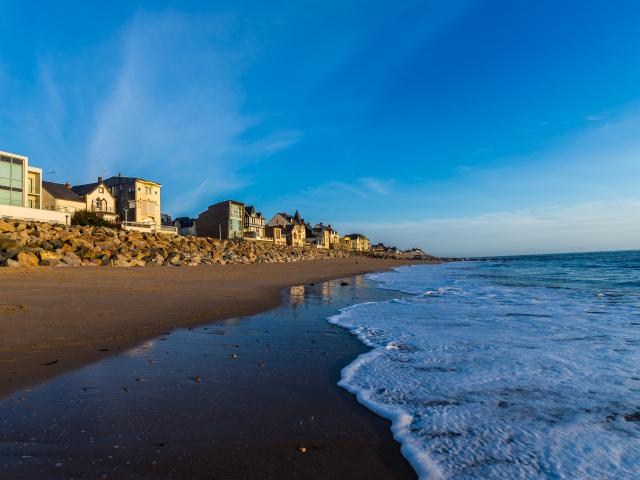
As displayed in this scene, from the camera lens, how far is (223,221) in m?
60.4

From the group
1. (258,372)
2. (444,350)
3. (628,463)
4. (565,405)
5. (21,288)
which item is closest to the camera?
(628,463)

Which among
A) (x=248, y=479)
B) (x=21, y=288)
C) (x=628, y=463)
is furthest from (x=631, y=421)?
(x=21, y=288)

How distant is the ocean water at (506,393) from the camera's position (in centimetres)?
285

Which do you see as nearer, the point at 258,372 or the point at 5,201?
the point at 258,372

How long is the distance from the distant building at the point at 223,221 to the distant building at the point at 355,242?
62.3 m

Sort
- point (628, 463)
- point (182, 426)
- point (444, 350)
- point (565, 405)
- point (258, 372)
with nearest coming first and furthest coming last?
1. point (628, 463)
2. point (182, 426)
3. point (565, 405)
4. point (258, 372)
5. point (444, 350)

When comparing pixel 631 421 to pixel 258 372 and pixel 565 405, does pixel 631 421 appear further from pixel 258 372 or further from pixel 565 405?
pixel 258 372

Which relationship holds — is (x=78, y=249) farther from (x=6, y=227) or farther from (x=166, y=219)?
(x=166, y=219)

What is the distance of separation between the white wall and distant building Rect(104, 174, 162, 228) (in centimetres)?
1764

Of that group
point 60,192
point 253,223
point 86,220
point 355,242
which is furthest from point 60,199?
point 355,242

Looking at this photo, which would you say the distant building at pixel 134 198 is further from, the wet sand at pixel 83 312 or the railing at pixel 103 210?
the wet sand at pixel 83 312

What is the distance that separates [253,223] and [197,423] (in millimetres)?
67914

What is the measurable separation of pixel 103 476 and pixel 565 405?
417cm

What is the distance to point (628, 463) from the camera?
280 centimetres
